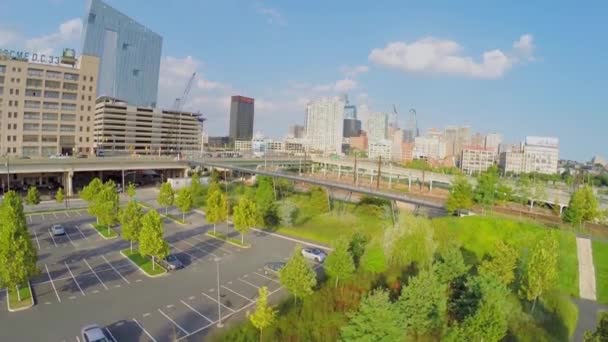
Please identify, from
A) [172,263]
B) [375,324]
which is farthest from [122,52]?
[375,324]

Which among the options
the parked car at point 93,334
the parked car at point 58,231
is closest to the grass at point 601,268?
the parked car at point 93,334

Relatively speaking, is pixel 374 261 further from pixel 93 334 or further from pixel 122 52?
pixel 122 52

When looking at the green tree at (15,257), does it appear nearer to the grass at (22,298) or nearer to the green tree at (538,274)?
the grass at (22,298)

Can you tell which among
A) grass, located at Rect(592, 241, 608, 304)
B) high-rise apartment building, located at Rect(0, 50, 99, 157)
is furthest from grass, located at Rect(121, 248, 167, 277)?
high-rise apartment building, located at Rect(0, 50, 99, 157)

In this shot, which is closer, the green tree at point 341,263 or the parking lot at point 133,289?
the parking lot at point 133,289

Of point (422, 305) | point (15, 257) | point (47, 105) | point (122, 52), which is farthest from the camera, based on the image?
point (122, 52)

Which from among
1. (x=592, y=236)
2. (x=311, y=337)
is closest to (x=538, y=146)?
(x=592, y=236)

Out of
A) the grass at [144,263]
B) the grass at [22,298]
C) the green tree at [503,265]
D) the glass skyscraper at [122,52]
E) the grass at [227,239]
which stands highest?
the glass skyscraper at [122,52]
